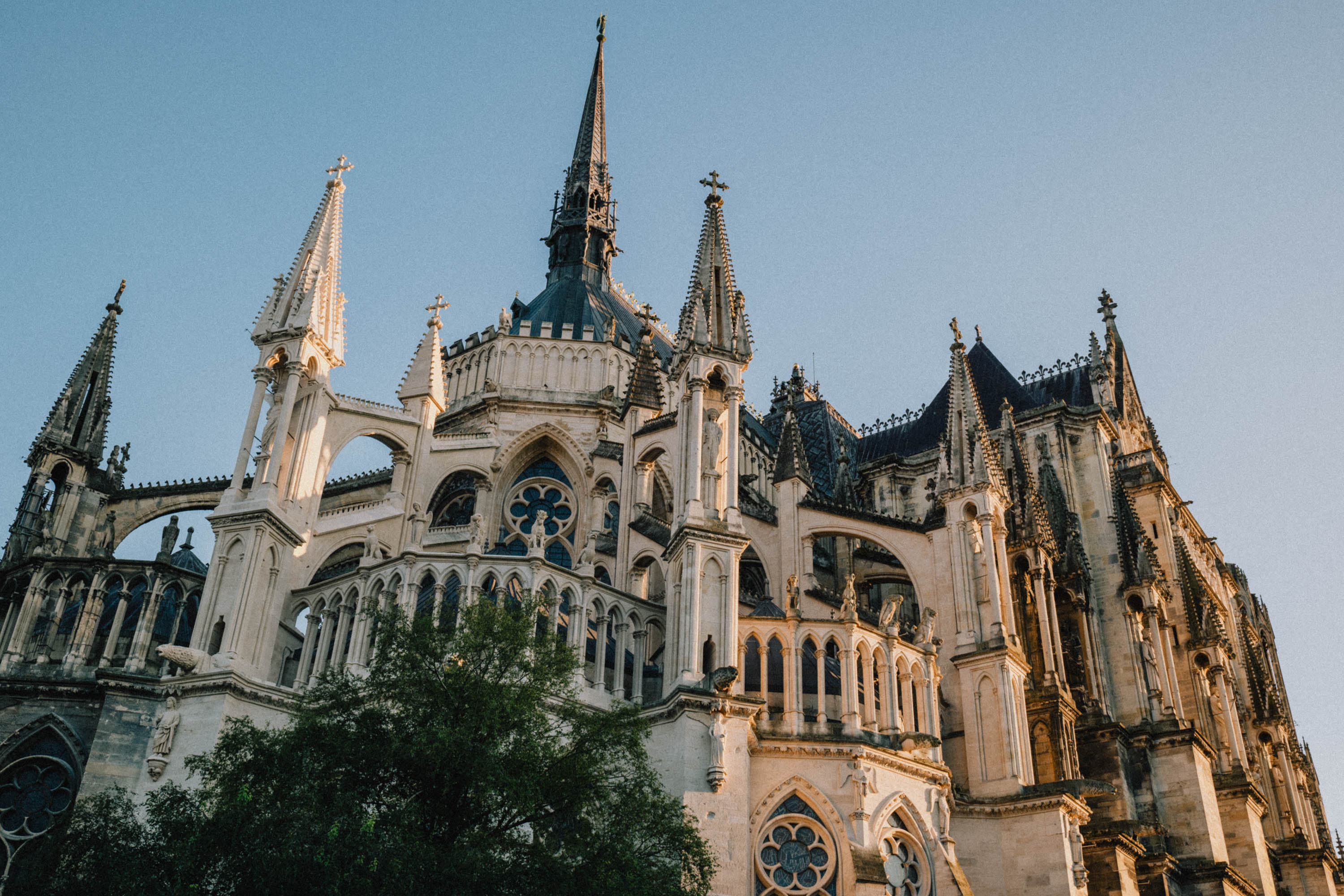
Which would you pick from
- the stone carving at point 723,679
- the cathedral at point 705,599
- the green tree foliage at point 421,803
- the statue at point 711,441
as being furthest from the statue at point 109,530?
the stone carving at point 723,679

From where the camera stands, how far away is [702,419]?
28.6m

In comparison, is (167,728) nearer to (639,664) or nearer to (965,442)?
(639,664)

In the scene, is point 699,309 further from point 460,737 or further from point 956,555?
point 460,737

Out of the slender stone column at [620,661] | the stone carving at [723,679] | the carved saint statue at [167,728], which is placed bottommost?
the carved saint statue at [167,728]

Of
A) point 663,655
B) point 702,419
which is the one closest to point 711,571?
point 663,655

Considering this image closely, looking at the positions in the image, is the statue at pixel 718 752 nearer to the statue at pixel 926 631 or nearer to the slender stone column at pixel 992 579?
the statue at pixel 926 631

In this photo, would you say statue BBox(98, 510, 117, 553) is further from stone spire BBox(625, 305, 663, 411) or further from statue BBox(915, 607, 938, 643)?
statue BBox(915, 607, 938, 643)

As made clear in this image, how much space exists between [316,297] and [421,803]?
15.4 metres

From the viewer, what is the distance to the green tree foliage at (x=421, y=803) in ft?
53.8

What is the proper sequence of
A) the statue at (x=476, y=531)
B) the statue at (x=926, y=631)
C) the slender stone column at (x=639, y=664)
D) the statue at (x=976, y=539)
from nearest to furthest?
the slender stone column at (x=639, y=664), the statue at (x=476, y=531), the statue at (x=926, y=631), the statue at (x=976, y=539)

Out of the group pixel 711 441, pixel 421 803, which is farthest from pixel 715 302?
pixel 421 803

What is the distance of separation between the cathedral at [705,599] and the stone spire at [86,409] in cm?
7

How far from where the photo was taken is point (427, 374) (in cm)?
3428

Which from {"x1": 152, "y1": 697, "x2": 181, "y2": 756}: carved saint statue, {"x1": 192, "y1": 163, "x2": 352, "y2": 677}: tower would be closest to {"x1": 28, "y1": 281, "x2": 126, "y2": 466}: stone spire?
{"x1": 192, "y1": 163, "x2": 352, "y2": 677}: tower
